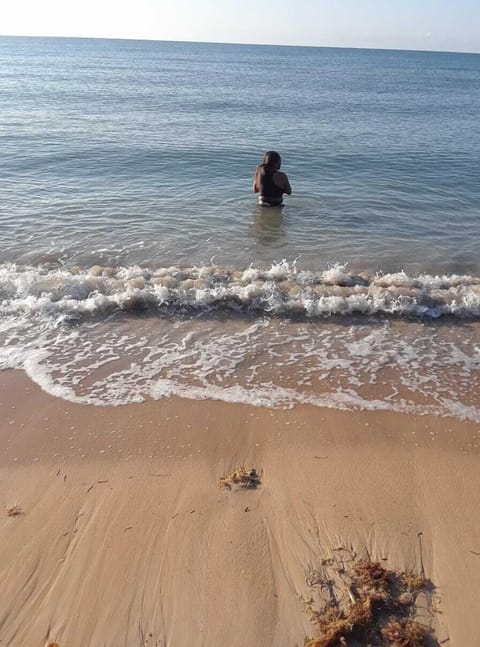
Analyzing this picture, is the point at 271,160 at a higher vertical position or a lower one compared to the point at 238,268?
higher

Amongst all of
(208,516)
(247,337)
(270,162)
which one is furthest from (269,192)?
(208,516)

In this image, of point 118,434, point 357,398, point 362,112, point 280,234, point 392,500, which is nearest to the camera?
point 392,500

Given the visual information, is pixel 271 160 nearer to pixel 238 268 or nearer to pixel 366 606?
pixel 238 268

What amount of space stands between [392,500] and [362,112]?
28.2 metres

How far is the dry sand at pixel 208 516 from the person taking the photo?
3232 millimetres

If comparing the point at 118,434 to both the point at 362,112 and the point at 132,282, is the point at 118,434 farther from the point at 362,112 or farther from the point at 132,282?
the point at 362,112

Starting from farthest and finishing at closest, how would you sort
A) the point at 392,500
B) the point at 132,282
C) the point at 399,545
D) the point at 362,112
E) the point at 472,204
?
the point at 362,112
the point at 472,204
the point at 132,282
the point at 392,500
the point at 399,545

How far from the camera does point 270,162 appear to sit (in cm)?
1181

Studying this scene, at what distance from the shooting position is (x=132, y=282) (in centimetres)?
804

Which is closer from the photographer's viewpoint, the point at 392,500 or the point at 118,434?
the point at 392,500

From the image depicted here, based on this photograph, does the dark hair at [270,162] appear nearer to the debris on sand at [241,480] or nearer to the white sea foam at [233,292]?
the white sea foam at [233,292]

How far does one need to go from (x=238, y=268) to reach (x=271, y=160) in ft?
12.9

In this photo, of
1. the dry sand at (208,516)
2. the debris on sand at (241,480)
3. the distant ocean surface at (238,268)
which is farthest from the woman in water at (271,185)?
the debris on sand at (241,480)

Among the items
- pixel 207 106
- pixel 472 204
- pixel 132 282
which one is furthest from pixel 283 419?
pixel 207 106
